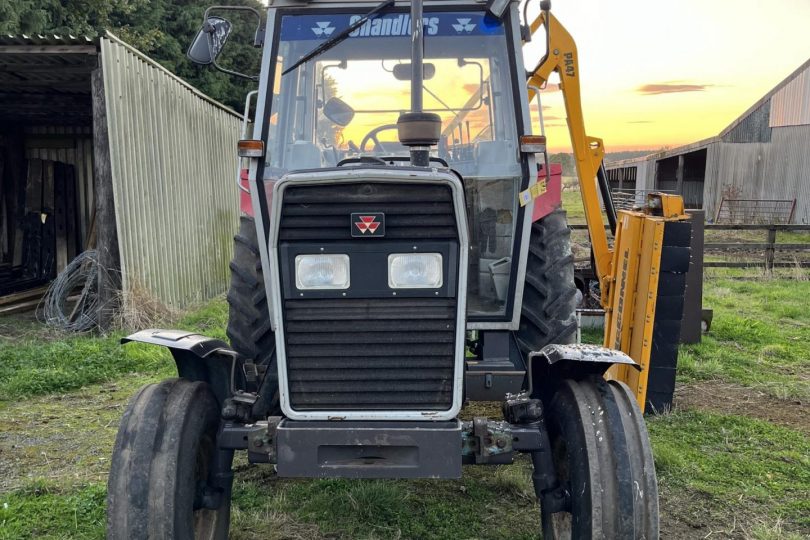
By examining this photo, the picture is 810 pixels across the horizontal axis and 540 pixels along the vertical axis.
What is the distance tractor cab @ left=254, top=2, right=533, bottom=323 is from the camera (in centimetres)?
391

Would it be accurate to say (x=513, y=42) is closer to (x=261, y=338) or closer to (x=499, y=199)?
(x=499, y=199)

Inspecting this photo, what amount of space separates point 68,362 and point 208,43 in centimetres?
416

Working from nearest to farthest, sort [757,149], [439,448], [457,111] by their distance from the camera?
[439,448] → [457,111] → [757,149]

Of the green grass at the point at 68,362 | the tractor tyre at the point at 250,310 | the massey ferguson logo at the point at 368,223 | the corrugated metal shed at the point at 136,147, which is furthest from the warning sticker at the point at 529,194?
the corrugated metal shed at the point at 136,147

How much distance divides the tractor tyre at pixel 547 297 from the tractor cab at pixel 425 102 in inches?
7.7

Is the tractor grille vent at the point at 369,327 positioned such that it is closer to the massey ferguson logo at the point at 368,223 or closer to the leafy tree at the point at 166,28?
the massey ferguson logo at the point at 368,223

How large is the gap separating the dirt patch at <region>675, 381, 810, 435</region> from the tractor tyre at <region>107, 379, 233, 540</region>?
400 cm

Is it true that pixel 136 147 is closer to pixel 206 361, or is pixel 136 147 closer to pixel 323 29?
pixel 323 29

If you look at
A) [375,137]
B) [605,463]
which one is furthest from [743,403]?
[375,137]

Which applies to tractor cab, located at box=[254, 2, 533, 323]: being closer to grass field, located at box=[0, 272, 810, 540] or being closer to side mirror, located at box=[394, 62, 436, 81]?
side mirror, located at box=[394, 62, 436, 81]

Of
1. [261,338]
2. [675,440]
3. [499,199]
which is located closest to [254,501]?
[261,338]

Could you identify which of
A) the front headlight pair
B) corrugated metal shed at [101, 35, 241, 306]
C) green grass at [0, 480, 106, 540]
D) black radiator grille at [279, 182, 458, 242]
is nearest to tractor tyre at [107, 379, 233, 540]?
the front headlight pair

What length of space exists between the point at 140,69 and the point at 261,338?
624 cm

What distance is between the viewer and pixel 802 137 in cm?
2348
